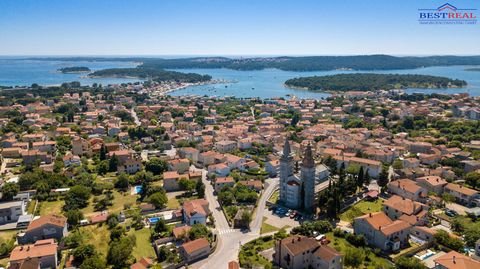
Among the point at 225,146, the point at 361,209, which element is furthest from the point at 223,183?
the point at 225,146

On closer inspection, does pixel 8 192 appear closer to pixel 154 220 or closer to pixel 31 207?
pixel 31 207

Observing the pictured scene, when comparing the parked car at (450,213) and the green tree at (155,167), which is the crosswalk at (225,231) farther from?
the parked car at (450,213)

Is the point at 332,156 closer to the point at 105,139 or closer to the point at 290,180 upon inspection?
the point at 290,180

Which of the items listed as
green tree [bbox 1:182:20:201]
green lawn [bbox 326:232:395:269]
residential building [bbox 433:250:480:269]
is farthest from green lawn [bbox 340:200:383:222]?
green tree [bbox 1:182:20:201]

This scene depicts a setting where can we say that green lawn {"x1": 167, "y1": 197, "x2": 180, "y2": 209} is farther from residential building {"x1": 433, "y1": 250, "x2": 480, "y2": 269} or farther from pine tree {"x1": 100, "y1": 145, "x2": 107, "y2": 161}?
residential building {"x1": 433, "y1": 250, "x2": 480, "y2": 269}


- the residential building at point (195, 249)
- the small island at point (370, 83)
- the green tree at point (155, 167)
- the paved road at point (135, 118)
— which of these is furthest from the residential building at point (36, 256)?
the small island at point (370, 83)
